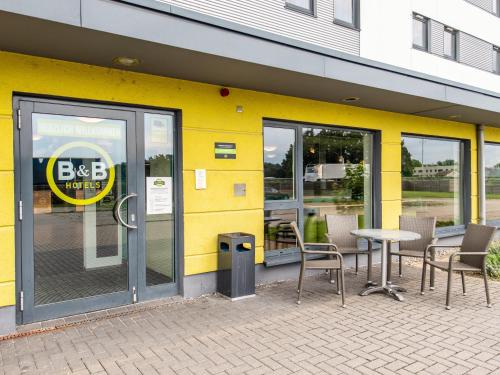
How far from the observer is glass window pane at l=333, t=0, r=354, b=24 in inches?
244

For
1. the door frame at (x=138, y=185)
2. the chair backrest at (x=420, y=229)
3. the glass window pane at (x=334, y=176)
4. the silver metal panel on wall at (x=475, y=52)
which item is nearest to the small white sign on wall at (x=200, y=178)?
the door frame at (x=138, y=185)

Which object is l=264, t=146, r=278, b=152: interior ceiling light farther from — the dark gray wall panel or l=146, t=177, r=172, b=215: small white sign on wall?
the dark gray wall panel

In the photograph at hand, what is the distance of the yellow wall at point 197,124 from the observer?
3.91 meters

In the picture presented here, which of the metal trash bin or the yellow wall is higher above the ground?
the yellow wall

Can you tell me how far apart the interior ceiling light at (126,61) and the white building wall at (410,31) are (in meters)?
3.88

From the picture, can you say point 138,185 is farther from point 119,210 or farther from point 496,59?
point 496,59

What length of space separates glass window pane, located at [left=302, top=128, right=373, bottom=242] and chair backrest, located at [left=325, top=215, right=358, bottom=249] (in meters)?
0.59

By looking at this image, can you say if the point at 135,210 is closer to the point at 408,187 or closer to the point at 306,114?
the point at 306,114

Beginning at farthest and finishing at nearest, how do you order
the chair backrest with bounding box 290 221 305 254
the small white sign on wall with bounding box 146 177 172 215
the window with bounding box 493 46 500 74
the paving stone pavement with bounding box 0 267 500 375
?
the window with bounding box 493 46 500 74 < the small white sign on wall with bounding box 146 177 172 215 < the chair backrest with bounding box 290 221 305 254 < the paving stone pavement with bounding box 0 267 500 375

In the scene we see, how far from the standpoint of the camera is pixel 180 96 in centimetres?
500

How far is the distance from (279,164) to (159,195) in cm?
206

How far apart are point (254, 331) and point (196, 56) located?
9.42 feet

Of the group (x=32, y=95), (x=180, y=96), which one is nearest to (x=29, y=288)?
(x=32, y=95)

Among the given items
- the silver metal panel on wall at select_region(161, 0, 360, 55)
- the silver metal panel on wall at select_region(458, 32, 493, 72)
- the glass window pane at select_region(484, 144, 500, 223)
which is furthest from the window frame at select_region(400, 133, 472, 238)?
the silver metal panel on wall at select_region(161, 0, 360, 55)
